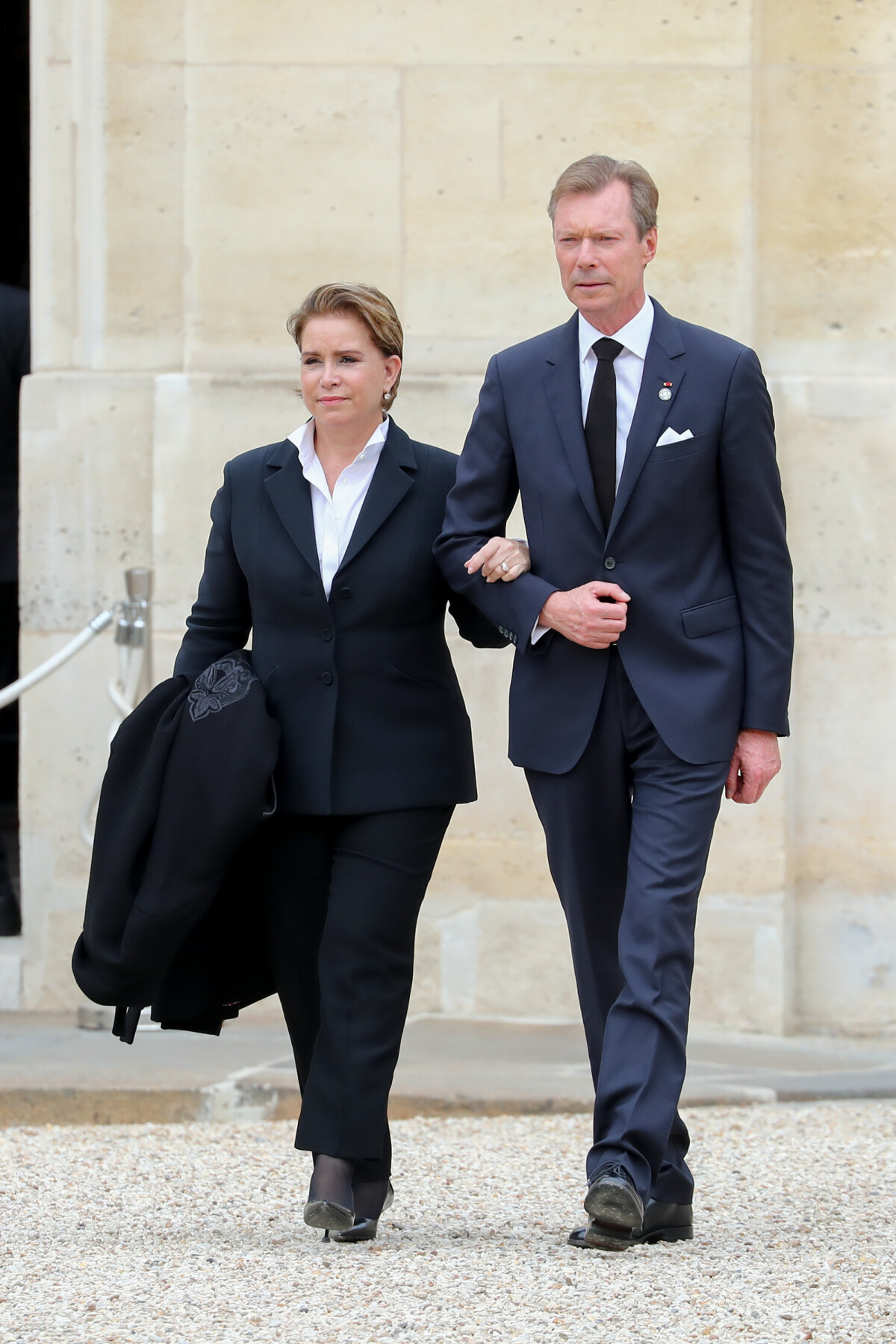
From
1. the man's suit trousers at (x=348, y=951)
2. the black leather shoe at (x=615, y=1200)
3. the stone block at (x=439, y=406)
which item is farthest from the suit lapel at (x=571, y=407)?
the stone block at (x=439, y=406)

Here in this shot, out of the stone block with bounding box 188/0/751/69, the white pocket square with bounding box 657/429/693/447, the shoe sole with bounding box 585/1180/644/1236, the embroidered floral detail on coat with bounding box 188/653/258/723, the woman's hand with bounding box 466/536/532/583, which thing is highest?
the stone block with bounding box 188/0/751/69

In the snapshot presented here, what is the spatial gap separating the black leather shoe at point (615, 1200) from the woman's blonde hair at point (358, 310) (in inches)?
59.8

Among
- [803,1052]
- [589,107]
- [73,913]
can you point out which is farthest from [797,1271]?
[589,107]

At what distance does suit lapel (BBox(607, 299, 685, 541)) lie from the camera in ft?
11.2

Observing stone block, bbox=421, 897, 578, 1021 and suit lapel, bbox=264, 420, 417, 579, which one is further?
stone block, bbox=421, 897, 578, 1021

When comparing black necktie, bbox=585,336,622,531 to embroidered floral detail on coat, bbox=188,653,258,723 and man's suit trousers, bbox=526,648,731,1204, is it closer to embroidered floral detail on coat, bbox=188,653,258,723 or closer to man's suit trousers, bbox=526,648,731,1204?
man's suit trousers, bbox=526,648,731,1204

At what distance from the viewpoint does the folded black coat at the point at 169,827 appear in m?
3.39

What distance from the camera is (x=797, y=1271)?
3.27m

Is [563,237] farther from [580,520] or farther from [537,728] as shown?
[537,728]

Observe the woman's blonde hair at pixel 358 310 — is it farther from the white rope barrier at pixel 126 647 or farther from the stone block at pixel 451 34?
the stone block at pixel 451 34

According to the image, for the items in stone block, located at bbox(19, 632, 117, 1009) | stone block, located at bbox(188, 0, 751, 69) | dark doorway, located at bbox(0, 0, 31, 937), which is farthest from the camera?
dark doorway, located at bbox(0, 0, 31, 937)

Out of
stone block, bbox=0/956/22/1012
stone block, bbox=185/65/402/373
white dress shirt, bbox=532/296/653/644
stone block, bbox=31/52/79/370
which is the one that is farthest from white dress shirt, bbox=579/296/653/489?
stone block, bbox=0/956/22/1012

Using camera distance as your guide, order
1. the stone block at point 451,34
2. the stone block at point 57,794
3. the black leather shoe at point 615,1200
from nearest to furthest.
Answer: the black leather shoe at point 615,1200 → the stone block at point 451,34 → the stone block at point 57,794

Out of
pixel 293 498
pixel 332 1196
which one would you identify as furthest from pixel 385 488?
pixel 332 1196
